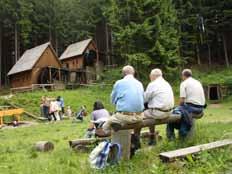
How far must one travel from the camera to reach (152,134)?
9.17 m

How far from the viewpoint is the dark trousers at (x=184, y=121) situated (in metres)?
8.73

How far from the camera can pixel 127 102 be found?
24.3 feet

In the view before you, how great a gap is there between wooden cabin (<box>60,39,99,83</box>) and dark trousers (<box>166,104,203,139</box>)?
40119 millimetres

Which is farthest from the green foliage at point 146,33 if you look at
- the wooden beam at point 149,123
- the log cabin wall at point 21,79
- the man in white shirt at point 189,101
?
the wooden beam at point 149,123

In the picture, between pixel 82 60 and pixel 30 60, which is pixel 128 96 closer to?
pixel 30 60

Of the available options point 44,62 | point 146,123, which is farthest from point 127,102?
point 44,62

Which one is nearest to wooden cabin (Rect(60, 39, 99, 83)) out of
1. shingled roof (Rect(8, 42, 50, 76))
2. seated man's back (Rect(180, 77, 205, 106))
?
shingled roof (Rect(8, 42, 50, 76))

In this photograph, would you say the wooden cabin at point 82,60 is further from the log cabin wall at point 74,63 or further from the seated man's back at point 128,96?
the seated man's back at point 128,96

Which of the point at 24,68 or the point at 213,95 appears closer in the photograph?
the point at 213,95

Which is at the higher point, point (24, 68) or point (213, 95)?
point (24, 68)

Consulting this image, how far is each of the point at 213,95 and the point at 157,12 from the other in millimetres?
10118

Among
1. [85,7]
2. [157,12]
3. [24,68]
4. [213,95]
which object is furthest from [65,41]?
[213,95]

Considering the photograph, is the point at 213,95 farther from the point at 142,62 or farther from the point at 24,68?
the point at 24,68

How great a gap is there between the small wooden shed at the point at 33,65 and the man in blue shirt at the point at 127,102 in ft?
117
